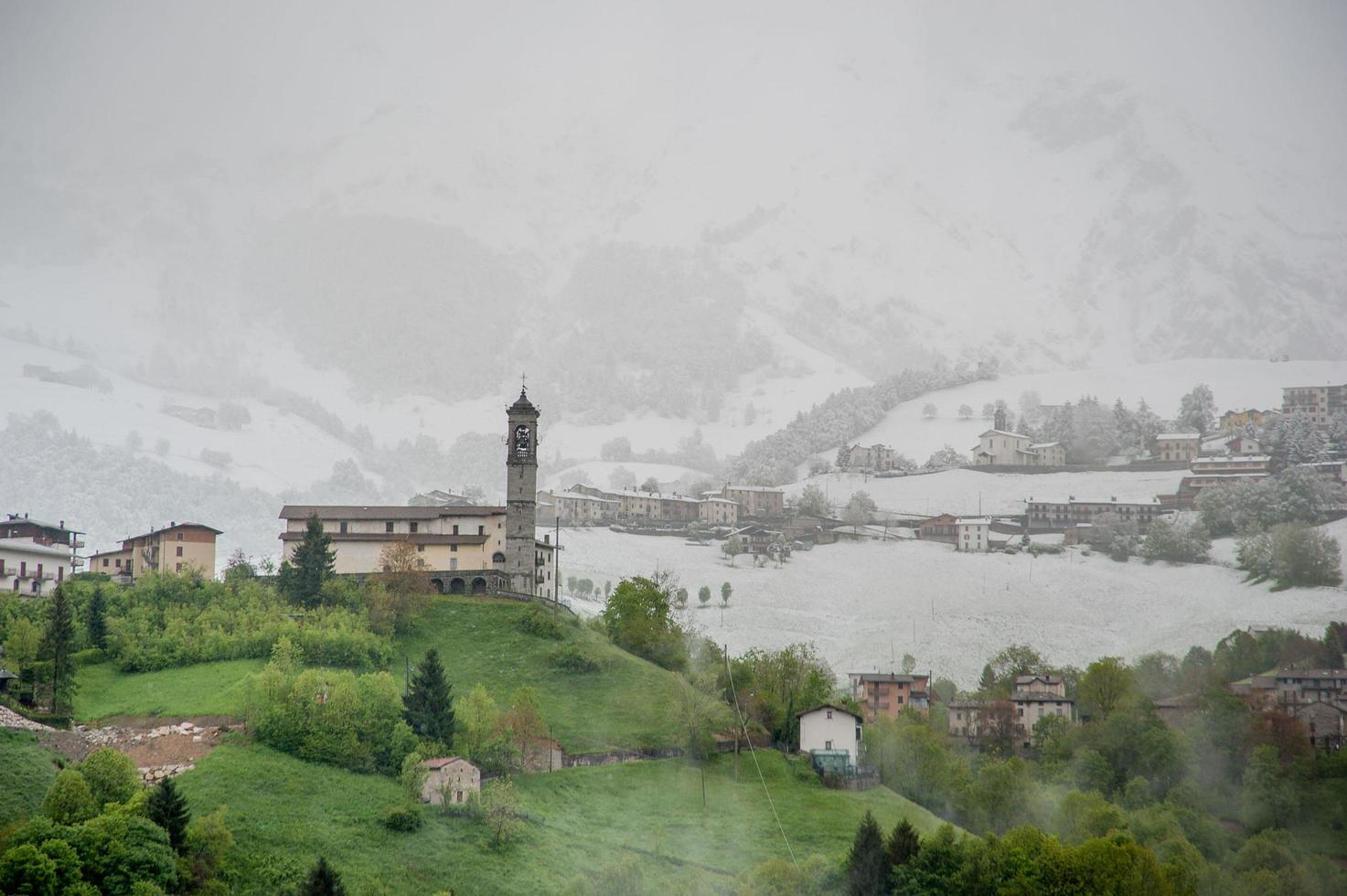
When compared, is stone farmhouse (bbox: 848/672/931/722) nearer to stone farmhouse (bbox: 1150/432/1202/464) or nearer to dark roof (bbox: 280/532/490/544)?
dark roof (bbox: 280/532/490/544)

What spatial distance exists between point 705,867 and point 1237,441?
55.7 m

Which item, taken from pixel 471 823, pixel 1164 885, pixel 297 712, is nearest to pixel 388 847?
pixel 471 823

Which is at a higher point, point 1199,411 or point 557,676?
point 1199,411

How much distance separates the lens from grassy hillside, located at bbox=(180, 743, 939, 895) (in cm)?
4122

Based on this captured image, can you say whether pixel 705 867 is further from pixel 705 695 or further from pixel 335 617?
pixel 335 617

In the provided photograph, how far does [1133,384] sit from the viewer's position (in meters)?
104

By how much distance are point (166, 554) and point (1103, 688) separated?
159ft

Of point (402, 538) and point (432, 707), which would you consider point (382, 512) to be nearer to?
point (402, 538)

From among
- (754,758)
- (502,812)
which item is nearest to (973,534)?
(754,758)

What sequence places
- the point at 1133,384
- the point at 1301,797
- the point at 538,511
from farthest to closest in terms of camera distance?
1. the point at 1133,384
2. the point at 538,511
3. the point at 1301,797

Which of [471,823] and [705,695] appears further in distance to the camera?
[705,695]

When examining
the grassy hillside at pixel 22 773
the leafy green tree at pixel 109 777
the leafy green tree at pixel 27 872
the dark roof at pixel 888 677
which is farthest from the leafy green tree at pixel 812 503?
the leafy green tree at pixel 27 872

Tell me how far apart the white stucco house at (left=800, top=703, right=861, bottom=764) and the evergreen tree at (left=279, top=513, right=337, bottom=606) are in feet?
79.4

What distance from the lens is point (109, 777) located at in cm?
4003
